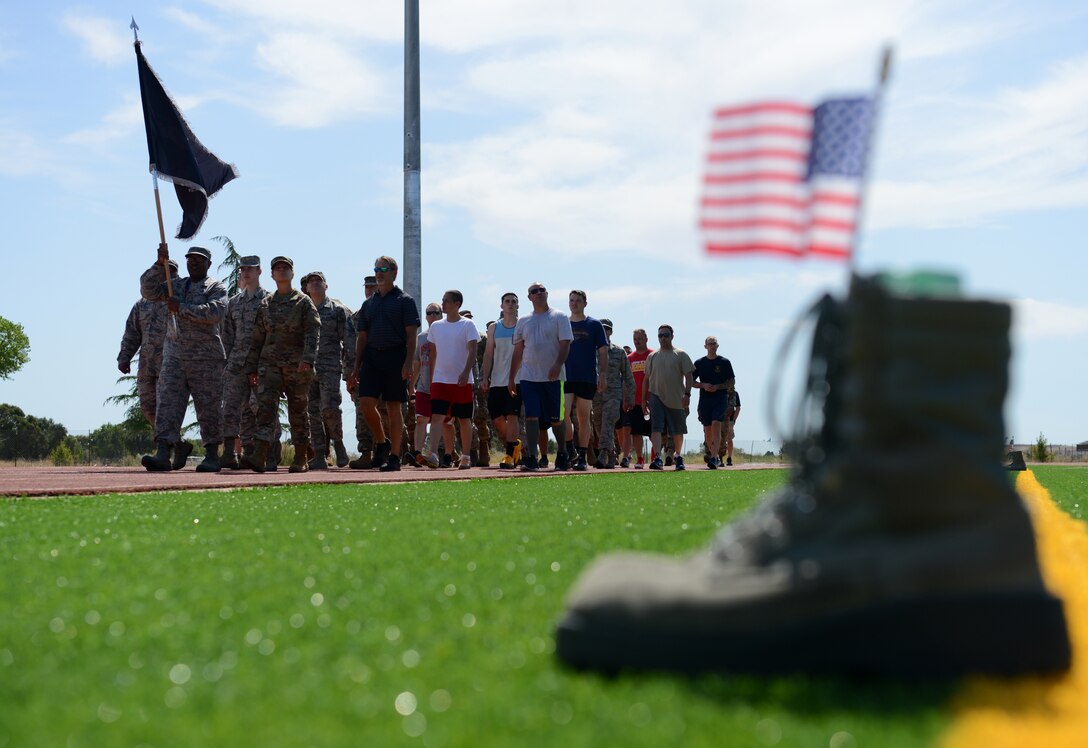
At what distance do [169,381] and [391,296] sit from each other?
2.46 m

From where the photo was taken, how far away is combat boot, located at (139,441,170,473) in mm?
11602

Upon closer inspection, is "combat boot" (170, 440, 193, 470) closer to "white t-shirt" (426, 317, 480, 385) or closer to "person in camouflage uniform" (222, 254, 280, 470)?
"person in camouflage uniform" (222, 254, 280, 470)

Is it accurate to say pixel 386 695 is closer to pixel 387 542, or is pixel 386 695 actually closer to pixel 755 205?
pixel 755 205

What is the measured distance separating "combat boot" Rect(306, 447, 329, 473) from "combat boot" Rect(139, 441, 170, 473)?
2.38 m

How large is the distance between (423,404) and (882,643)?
13339 mm

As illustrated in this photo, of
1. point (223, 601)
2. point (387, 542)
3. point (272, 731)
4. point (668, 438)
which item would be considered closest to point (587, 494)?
point (387, 542)

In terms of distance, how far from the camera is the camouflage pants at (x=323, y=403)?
558 inches

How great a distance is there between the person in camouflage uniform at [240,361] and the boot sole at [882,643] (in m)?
10.2

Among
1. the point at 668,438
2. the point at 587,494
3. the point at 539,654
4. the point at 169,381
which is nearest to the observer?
the point at 539,654

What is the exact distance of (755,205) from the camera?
2760 mm

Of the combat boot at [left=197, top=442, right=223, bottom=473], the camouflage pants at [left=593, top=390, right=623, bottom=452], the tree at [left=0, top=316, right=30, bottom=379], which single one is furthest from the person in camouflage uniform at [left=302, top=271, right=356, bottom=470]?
the tree at [left=0, top=316, right=30, bottom=379]

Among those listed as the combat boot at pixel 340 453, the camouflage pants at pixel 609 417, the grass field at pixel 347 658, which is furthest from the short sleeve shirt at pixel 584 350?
the grass field at pixel 347 658

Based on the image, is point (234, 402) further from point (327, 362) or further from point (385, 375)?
point (327, 362)

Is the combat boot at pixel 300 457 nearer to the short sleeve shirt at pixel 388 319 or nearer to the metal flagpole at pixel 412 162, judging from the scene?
the short sleeve shirt at pixel 388 319
